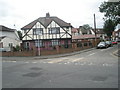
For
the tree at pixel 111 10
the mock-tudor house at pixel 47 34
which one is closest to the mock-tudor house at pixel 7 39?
the mock-tudor house at pixel 47 34

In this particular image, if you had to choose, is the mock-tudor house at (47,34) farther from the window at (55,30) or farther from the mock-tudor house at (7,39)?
the mock-tudor house at (7,39)

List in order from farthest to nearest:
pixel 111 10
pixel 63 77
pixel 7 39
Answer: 1. pixel 7 39
2. pixel 111 10
3. pixel 63 77

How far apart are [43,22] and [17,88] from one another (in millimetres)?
34870

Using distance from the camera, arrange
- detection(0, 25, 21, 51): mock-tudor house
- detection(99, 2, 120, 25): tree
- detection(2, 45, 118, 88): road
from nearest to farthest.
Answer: detection(2, 45, 118, 88): road
detection(99, 2, 120, 25): tree
detection(0, 25, 21, 51): mock-tudor house

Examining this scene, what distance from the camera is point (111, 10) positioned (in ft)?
119

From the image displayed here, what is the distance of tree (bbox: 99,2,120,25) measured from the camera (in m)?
33.8

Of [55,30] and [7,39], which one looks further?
[7,39]

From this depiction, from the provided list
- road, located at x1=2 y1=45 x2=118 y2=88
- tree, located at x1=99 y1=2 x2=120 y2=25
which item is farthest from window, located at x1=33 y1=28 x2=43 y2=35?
road, located at x1=2 y1=45 x2=118 y2=88

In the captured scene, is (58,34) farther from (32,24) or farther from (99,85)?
(99,85)

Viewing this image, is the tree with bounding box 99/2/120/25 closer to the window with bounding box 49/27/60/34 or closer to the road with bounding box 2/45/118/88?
the window with bounding box 49/27/60/34

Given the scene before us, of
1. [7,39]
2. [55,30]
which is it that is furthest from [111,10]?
[7,39]

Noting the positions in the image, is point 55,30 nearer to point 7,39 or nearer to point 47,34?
point 47,34

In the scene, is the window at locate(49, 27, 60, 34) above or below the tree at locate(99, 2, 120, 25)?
below

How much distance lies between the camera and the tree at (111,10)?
111ft
